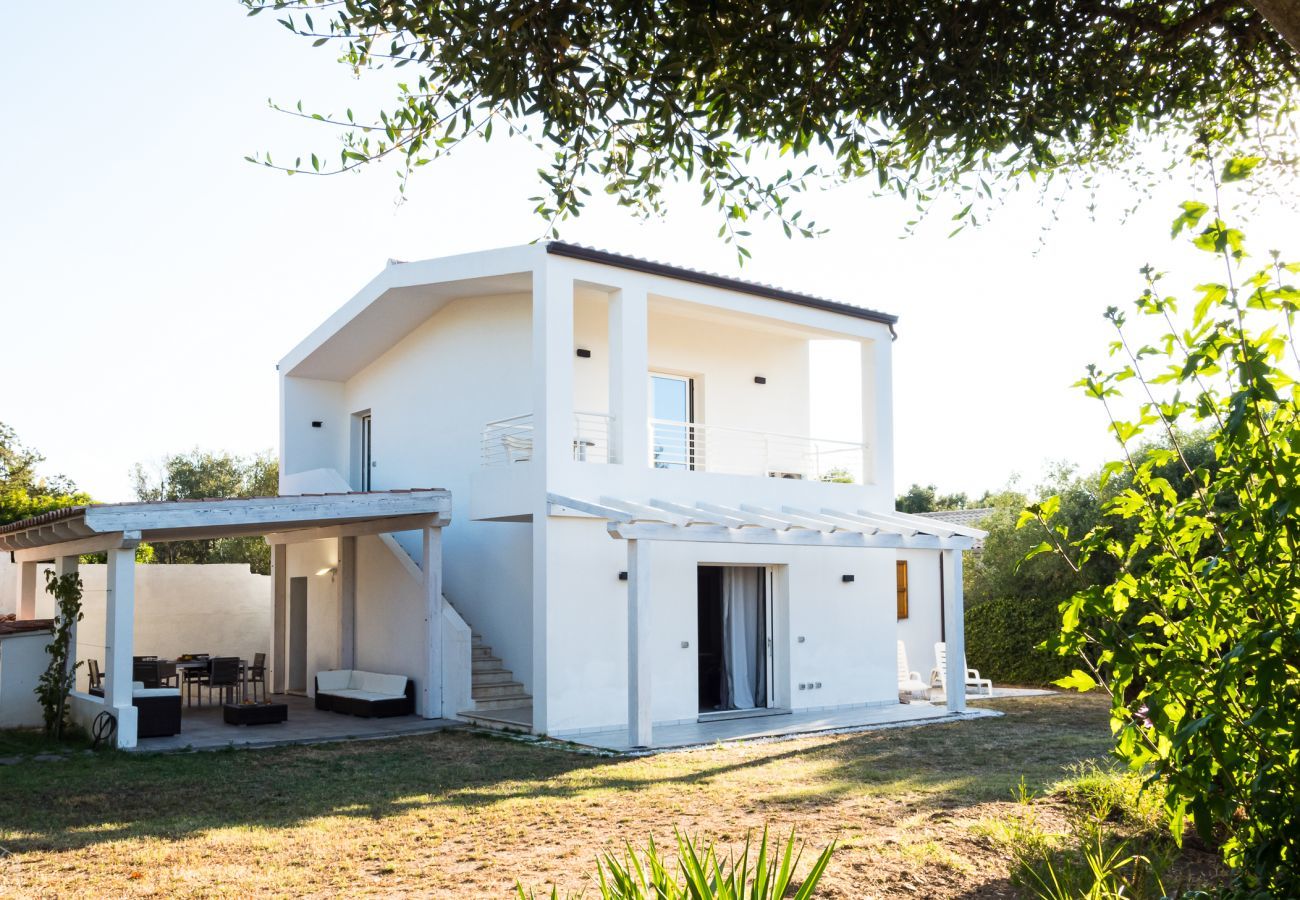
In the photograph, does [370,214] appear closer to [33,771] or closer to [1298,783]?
[1298,783]

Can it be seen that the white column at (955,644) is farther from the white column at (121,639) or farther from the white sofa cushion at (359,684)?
the white column at (121,639)

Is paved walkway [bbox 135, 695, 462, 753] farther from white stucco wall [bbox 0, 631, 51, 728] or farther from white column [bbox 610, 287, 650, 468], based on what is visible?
white column [bbox 610, 287, 650, 468]

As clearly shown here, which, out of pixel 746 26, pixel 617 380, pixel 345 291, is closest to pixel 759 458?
pixel 617 380

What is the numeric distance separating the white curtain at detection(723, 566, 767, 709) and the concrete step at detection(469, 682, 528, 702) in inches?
122

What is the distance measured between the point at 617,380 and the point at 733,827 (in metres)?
7.53

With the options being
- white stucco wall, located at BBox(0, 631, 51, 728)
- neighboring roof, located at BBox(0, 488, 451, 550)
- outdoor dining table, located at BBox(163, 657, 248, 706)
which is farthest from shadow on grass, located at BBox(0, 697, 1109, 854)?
outdoor dining table, located at BBox(163, 657, 248, 706)

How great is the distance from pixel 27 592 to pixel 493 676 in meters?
9.60

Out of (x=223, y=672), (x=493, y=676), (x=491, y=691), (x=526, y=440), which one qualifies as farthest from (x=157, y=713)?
(x=526, y=440)

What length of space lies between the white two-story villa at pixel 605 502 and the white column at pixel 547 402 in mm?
34

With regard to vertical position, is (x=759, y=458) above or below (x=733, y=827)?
above

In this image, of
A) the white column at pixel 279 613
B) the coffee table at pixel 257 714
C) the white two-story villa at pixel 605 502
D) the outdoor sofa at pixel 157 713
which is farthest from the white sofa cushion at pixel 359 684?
the outdoor sofa at pixel 157 713

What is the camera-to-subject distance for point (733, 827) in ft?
26.0

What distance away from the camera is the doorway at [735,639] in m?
16.2

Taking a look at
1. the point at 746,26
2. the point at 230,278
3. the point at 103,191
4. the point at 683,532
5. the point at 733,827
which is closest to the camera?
the point at 746,26
